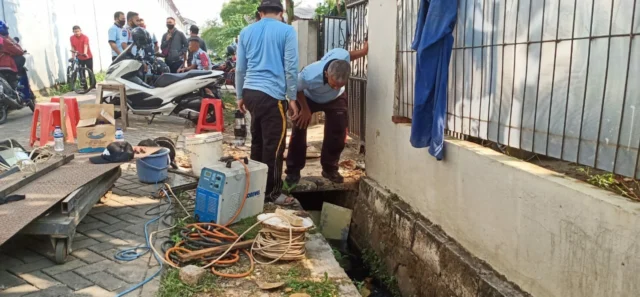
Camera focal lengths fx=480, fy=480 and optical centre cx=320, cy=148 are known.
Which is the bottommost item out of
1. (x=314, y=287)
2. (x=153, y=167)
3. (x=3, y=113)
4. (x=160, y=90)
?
(x=314, y=287)

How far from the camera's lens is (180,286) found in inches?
118

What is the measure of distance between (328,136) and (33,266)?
3.07m

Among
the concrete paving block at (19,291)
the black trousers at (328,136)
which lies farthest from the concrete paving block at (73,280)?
the black trousers at (328,136)

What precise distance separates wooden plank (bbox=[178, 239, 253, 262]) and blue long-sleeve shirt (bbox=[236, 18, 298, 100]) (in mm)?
1465

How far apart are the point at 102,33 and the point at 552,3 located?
20292mm

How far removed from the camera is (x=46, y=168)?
388 cm

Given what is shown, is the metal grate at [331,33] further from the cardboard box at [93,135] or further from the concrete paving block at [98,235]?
the concrete paving block at [98,235]

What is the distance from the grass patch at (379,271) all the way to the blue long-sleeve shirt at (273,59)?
182 centimetres

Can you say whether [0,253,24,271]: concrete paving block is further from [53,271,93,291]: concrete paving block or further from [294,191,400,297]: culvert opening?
[294,191,400,297]: culvert opening

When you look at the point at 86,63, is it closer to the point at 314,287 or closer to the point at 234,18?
the point at 314,287

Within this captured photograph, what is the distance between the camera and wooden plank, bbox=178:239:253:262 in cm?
332

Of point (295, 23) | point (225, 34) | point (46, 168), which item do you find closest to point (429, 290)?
point (46, 168)

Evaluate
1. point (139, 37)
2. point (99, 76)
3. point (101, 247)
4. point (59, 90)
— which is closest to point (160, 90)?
point (139, 37)

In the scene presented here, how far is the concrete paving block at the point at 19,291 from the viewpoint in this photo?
2.83m
